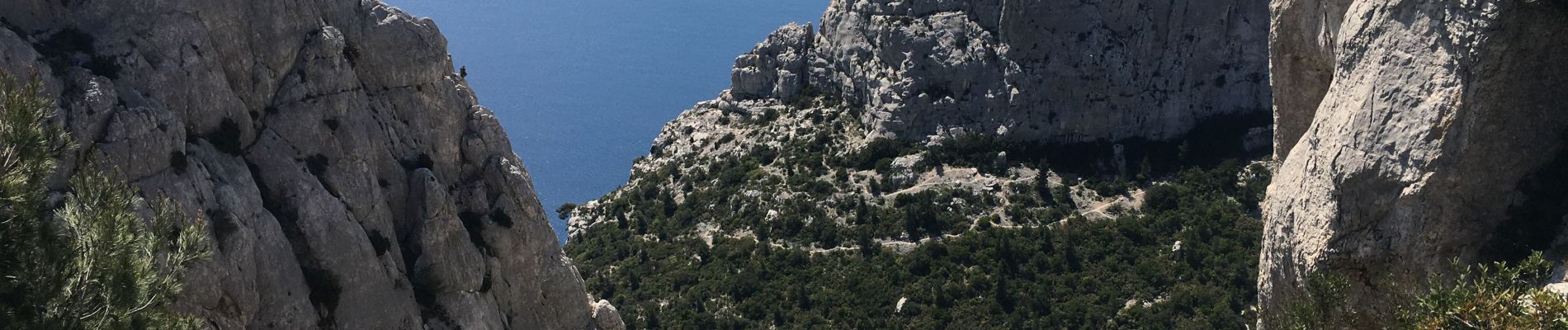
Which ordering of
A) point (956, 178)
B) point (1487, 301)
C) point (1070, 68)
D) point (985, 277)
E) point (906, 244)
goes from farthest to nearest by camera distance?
point (1070, 68)
point (956, 178)
point (906, 244)
point (985, 277)
point (1487, 301)

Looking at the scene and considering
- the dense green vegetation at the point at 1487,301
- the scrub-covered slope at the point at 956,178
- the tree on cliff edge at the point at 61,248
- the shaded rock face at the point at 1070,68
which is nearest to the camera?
the dense green vegetation at the point at 1487,301

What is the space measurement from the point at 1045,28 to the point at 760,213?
1859 centimetres

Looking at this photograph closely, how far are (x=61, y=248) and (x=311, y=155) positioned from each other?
1540 cm

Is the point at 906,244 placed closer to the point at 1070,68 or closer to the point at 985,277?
the point at 985,277

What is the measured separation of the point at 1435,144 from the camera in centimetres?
1614

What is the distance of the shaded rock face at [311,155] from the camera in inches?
992

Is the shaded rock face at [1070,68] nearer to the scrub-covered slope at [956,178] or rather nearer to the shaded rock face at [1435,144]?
the scrub-covered slope at [956,178]

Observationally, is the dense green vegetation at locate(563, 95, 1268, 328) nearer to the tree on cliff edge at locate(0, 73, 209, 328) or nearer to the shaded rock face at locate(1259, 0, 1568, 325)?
the shaded rock face at locate(1259, 0, 1568, 325)

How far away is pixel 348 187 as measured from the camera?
99.5ft

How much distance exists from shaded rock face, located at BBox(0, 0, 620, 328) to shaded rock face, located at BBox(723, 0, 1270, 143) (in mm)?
36911

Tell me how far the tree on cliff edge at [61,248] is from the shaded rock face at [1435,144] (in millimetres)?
15396

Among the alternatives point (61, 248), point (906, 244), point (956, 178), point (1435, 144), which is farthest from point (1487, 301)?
point (956, 178)

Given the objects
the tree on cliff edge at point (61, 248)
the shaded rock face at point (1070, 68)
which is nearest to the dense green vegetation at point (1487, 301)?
the tree on cliff edge at point (61, 248)

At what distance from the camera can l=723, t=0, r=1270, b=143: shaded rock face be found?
228ft
